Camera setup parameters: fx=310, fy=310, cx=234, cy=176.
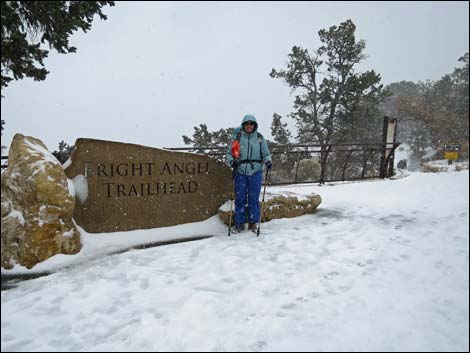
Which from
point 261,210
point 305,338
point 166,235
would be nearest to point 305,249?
point 261,210

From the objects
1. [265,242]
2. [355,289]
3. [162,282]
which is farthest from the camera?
[265,242]

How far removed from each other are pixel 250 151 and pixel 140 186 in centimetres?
182

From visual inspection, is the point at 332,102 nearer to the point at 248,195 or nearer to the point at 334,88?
the point at 334,88

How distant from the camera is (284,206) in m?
5.57

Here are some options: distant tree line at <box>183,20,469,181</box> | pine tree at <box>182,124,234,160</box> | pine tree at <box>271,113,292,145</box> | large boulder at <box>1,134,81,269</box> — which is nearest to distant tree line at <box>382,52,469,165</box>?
distant tree line at <box>183,20,469,181</box>

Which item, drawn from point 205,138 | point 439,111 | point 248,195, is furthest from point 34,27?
point 439,111

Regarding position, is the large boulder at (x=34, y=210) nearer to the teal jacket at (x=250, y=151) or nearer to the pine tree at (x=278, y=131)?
the teal jacket at (x=250, y=151)

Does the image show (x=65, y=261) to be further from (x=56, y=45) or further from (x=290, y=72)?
(x=290, y=72)

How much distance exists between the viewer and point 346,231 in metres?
4.66

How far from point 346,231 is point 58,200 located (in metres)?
4.00

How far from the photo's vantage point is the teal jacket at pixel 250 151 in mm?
4934

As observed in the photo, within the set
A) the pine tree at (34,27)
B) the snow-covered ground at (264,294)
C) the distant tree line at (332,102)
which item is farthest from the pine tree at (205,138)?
the snow-covered ground at (264,294)

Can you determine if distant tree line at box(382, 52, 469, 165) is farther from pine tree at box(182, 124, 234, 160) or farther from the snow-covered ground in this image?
pine tree at box(182, 124, 234, 160)

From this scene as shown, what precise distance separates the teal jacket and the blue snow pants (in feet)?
0.35
